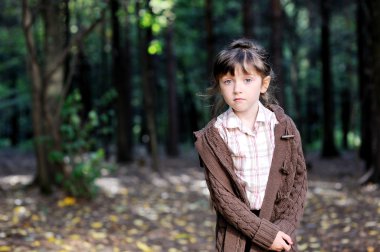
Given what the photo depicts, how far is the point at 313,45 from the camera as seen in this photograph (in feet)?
83.0

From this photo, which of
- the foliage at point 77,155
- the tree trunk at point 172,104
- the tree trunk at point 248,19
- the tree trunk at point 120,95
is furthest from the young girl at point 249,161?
the tree trunk at point 172,104

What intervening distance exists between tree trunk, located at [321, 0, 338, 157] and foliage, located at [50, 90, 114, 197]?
12.4m

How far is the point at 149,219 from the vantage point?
8531mm

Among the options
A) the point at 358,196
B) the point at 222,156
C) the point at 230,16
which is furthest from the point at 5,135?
the point at 222,156

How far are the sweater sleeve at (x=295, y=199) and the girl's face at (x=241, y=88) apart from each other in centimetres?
35

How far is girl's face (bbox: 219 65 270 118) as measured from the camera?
2.63m

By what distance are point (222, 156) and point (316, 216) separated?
625 centimetres

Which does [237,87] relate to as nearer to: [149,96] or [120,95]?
[149,96]

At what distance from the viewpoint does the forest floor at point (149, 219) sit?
640 cm

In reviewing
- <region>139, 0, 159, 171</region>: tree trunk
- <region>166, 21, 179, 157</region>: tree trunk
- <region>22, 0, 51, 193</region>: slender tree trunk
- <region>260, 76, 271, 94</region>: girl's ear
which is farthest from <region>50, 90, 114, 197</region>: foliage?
<region>166, 21, 179, 157</region>: tree trunk

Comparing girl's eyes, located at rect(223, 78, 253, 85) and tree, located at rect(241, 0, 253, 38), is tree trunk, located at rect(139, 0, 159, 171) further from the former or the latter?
girl's eyes, located at rect(223, 78, 253, 85)

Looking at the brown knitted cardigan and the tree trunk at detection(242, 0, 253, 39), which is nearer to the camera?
the brown knitted cardigan

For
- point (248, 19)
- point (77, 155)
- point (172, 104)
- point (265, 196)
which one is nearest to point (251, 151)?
point (265, 196)

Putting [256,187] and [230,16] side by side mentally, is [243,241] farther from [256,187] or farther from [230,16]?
[230,16]
